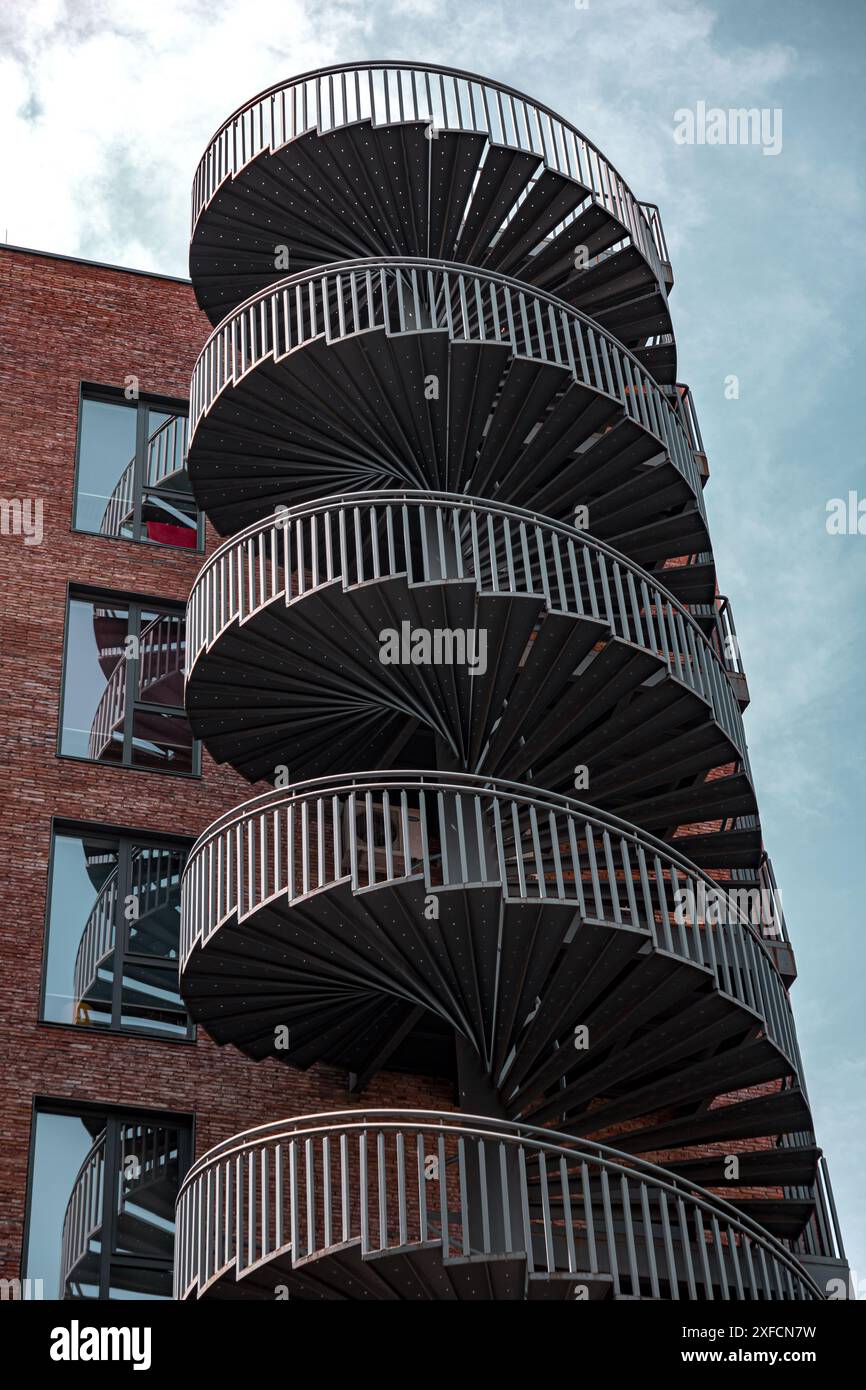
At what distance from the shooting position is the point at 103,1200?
43.6ft

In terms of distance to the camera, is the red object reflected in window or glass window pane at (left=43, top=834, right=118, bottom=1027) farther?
the red object reflected in window

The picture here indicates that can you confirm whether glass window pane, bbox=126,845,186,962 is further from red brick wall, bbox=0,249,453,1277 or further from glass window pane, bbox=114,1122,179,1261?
glass window pane, bbox=114,1122,179,1261

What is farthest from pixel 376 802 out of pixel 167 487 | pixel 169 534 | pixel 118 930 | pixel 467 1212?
pixel 167 487

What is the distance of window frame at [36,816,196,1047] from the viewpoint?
1391 centimetres

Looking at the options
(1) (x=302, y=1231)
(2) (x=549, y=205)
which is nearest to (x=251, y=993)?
(1) (x=302, y=1231)

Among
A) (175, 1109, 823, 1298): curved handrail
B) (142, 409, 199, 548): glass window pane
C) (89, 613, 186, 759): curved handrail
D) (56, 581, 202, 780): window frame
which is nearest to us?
(175, 1109, 823, 1298): curved handrail

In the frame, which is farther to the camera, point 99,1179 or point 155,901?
point 155,901

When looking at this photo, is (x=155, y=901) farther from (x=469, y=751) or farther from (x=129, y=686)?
(x=469, y=751)

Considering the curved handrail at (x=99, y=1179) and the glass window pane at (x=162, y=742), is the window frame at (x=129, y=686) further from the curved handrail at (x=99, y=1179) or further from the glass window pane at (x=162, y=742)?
the curved handrail at (x=99, y=1179)

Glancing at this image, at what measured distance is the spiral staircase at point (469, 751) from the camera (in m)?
11.3

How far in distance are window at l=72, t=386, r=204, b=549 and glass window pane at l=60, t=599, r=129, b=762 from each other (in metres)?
0.97

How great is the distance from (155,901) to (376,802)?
202 centimetres

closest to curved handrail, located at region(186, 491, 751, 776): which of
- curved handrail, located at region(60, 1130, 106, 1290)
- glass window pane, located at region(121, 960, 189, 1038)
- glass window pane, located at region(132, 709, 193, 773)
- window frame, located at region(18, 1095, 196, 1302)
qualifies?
glass window pane, located at region(132, 709, 193, 773)

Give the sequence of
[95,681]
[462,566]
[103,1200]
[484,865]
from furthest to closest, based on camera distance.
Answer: [95,681], [462,566], [103,1200], [484,865]
